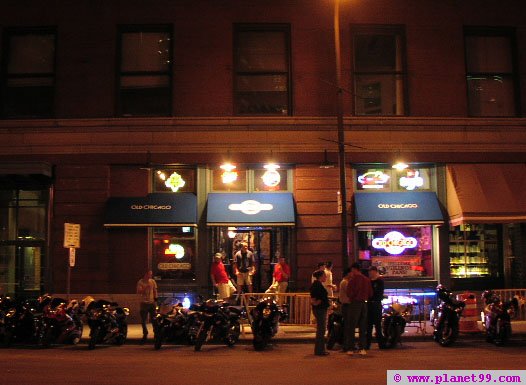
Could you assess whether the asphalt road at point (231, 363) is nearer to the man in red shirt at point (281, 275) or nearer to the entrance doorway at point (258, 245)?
the man in red shirt at point (281, 275)

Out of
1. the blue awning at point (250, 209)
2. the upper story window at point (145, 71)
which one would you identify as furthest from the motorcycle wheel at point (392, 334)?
the upper story window at point (145, 71)

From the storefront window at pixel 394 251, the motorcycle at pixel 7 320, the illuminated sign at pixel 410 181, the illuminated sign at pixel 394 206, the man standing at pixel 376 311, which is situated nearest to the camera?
the man standing at pixel 376 311

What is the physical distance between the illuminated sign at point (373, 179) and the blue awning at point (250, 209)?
242 centimetres

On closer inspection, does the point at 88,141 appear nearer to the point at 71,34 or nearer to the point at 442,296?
the point at 71,34

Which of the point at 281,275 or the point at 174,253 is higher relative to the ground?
the point at 174,253

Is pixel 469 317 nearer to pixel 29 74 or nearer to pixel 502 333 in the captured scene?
pixel 502 333

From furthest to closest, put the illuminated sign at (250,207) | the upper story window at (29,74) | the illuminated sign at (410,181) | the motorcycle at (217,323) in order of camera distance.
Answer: the upper story window at (29,74), the illuminated sign at (410,181), the illuminated sign at (250,207), the motorcycle at (217,323)

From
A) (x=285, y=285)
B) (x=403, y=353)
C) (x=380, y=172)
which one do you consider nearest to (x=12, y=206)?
(x=285, y=285)

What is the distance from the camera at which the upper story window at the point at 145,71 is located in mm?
20219

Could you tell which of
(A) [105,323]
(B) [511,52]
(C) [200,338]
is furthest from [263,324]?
(B) [511,52]

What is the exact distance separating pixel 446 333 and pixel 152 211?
9166mm

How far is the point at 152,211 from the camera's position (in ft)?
62.6

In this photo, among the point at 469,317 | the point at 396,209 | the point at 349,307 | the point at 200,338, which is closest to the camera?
the point at 349,307

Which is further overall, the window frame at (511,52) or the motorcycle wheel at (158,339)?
the window frame at (511,52)
